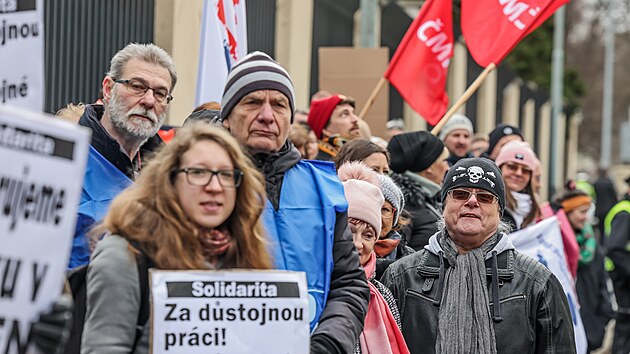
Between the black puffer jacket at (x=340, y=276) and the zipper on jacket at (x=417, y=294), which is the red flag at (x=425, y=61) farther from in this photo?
the black puffer jacket at (x=340, y=276)

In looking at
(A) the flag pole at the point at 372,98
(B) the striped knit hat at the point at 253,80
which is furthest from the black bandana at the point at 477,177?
(A) the flag pole at the point at 372,98

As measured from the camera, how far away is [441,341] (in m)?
5.42

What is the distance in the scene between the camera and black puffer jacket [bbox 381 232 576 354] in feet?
17.7

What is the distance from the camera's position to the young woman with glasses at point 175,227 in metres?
3.68

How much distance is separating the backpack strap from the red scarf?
4.48 ft

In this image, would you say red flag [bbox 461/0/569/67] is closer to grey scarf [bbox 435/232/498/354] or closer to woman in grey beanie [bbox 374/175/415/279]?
woman in grey beanie [bbox 374/175/415/279]

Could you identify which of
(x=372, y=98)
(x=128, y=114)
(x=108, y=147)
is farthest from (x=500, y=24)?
(x=108, y=147)

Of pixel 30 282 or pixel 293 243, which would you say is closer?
pixel 30 282

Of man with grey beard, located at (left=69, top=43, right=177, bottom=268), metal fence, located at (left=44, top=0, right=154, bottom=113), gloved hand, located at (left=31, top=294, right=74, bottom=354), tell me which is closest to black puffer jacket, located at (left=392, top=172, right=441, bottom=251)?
man with grey beard, located at (left=69, top=43, right=177, bottom=268)

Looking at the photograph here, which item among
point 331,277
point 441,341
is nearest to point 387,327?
point 441,341

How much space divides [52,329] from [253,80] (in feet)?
4.84

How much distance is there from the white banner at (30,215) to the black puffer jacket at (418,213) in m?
3.65

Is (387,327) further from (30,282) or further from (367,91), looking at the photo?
(367,91)

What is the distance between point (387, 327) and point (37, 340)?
214 centimetres
